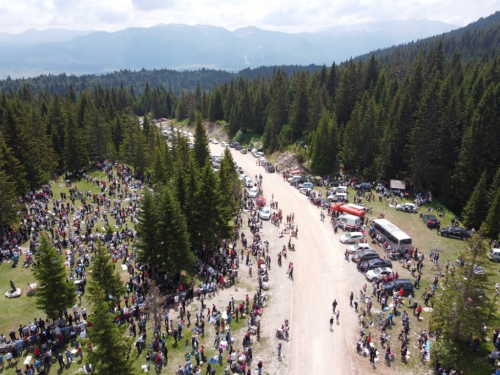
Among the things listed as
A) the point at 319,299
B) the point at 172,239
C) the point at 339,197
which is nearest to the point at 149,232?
the point at 172,239

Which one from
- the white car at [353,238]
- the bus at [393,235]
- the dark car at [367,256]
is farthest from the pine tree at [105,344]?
the bus at [393,235]

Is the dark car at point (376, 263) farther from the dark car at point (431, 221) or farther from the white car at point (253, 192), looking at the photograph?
the white car at point (253, 192)

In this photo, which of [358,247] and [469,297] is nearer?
[469,297]

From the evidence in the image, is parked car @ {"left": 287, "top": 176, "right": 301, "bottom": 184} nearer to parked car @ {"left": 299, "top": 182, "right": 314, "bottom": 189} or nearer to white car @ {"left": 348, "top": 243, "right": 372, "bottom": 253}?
parked car @ {"left": 299, "top": 182, "right": 314, "bottom": 189}

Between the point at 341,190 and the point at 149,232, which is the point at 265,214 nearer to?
the point at 341,190

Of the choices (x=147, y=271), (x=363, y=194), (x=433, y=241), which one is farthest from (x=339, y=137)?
(x=147, y=271)

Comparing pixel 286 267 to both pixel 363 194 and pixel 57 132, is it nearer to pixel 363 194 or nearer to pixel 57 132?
pixel 363 194

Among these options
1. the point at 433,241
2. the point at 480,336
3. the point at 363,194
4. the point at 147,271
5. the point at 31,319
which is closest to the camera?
the point at 480,336
